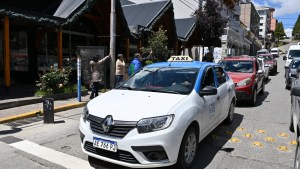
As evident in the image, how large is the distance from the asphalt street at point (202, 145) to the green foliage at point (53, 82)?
1.92m

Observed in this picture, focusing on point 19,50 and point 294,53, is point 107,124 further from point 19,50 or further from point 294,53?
point 294,53

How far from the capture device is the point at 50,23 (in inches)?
399

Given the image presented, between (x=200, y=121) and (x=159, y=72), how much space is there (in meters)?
1.39

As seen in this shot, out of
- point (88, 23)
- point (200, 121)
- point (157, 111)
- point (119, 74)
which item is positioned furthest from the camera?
point (88, 23)

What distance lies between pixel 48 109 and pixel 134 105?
363 cm

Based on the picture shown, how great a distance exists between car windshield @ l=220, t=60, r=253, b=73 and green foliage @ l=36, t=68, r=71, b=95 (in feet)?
19.9

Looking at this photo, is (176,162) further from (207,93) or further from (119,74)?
(119,74)

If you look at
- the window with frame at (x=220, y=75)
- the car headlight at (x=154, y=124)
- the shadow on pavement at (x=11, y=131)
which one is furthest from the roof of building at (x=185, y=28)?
the car headlight at (x=154, y=124)

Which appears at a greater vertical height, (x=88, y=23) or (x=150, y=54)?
(x=88, y=23)

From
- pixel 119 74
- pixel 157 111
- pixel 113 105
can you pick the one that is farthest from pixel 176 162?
pixel 119 74

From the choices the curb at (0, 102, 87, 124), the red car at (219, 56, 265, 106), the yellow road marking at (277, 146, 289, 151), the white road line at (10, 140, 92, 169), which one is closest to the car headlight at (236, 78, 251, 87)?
the red car at (219, 56, 265, 106)

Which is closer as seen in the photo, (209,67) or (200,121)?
(200,121)

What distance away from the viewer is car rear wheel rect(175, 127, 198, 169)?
4.07m

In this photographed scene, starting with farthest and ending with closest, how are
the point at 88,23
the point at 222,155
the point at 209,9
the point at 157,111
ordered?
the point at 209,9, the point at 88,23, the point at 222,155, the point at 157,111
